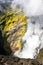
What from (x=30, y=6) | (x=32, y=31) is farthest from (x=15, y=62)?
(x=30, y=6)

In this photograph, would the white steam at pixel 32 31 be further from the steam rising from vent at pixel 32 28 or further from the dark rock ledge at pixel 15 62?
the dark rock ledge at pixel 15 62

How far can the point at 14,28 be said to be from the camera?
750 inches

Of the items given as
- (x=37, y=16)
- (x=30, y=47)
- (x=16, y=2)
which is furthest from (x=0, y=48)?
(x=16, y=2)

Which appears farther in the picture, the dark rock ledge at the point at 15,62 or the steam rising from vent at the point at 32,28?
the steam rising from vent at the point at 32,28

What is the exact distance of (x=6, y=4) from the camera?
21719 mm

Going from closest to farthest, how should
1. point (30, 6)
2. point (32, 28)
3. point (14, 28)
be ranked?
1. point (32, 28)
2. point (14, 28)
3. point (30, 6)

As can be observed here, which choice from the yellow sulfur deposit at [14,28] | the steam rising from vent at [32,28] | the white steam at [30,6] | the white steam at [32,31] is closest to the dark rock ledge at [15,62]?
the steam rising from vent at [32,28]

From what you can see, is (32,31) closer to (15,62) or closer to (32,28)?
(32,28)

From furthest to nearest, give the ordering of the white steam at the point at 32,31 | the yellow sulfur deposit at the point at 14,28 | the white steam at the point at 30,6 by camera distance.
Result: the white steam at the point at 30,6
the yellow sulfur deposit at the point at 14,28
the white steam at the point at 32,31

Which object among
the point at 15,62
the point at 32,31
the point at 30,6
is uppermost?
the point at 30,6

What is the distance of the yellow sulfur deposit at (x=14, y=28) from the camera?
59.7 ft

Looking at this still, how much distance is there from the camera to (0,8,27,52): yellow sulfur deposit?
18.2 meters

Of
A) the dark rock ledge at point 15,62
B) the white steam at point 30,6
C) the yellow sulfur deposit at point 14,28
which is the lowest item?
the dark rock ledge at point 15,62

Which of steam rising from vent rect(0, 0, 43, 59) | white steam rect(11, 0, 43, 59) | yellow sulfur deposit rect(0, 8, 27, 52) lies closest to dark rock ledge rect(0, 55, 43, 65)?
steam rising from vent rect(0, 0, 43, 59)
